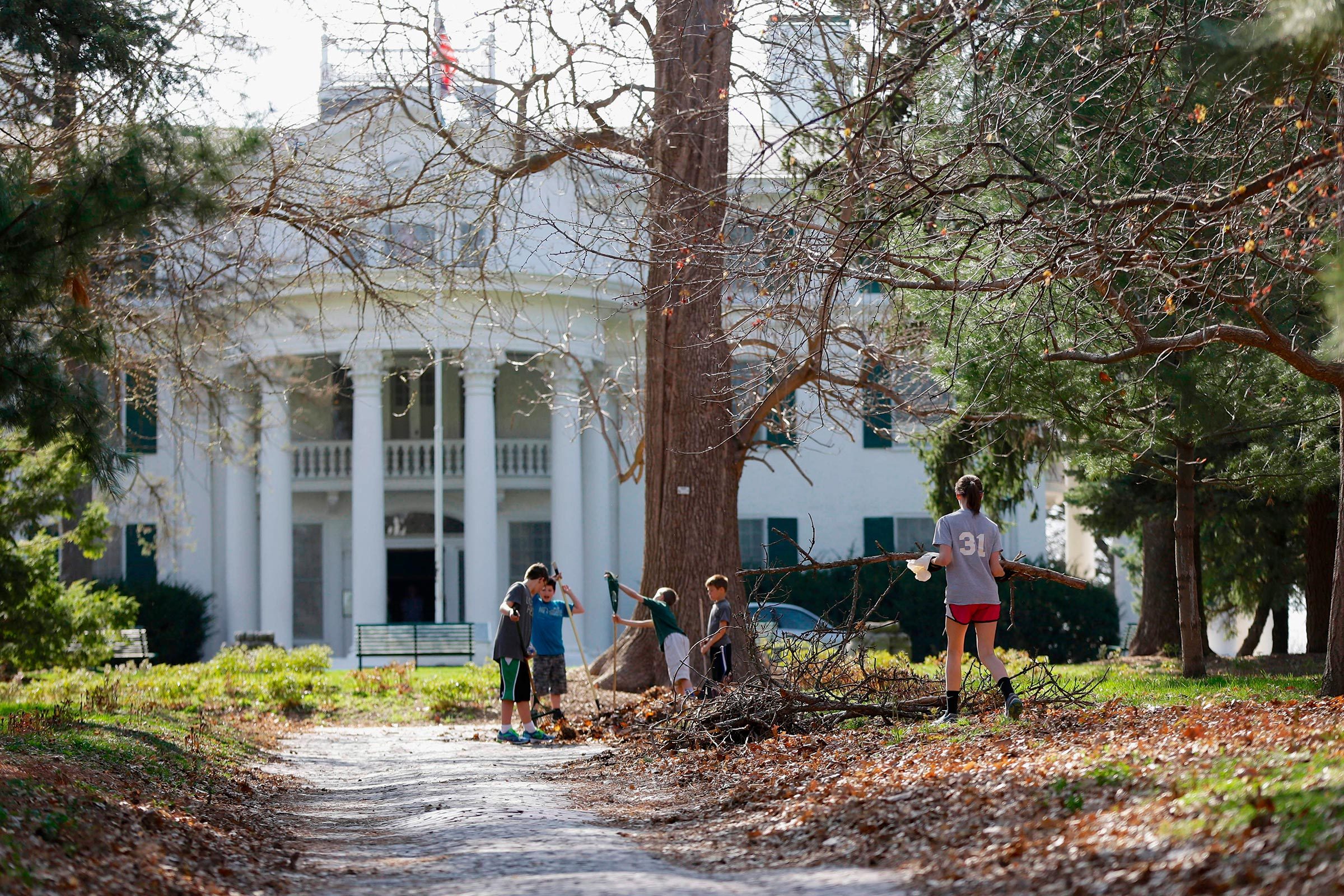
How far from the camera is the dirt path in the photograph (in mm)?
5809

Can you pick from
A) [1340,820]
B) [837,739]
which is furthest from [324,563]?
[1340,820]

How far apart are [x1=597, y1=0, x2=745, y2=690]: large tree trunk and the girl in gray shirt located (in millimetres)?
5185

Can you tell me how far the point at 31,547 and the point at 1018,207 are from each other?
11.3m

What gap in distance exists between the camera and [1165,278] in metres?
9.98

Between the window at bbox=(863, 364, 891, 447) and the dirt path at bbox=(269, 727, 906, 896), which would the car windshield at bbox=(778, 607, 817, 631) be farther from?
the dirt path at bbox=(269, 727, 906, 896)

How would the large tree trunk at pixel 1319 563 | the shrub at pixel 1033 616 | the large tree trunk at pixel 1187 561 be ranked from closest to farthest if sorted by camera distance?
the large tree trunk at pixel 1187 561 → the large tree trunk at pixel 1319 563 → the shrub at pixel 1033 616

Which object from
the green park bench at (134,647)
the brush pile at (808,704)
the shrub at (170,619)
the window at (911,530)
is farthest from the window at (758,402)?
the shrub at (170,619)

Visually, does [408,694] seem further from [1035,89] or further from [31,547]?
[1035,89]

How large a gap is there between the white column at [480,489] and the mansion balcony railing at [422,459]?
8.00ft

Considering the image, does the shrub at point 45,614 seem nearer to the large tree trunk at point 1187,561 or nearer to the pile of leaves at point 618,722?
the pile of leaves at point 618,722

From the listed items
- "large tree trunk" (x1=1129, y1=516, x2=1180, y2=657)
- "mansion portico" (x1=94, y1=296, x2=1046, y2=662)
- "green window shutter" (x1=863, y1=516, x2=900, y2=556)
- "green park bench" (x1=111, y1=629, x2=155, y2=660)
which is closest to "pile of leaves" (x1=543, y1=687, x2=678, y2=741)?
"large tree trunk" (x1=1129, y1=516, x2=1180, y2=657)

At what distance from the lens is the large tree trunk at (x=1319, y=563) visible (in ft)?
55.9

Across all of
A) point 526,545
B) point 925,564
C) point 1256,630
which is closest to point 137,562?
point 526,545

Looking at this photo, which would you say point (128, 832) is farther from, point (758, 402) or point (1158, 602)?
point (1158, 602)
